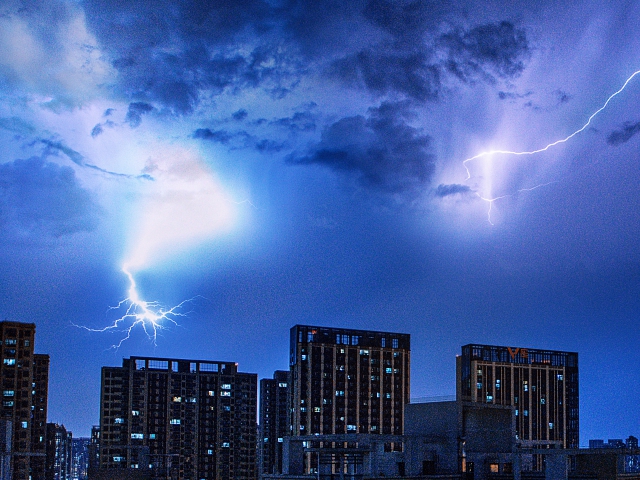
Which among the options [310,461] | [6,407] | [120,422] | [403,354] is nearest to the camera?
[6,407]

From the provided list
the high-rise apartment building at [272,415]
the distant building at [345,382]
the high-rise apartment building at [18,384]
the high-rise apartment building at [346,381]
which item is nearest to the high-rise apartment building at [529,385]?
the distant building at [345,382]

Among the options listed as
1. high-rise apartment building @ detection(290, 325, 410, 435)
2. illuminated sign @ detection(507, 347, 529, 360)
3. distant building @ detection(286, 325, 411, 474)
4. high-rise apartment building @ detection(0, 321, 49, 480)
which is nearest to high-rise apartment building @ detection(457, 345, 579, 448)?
illuminated sign @ detection(507, 347, 529, 360)

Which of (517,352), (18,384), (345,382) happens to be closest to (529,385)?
(517,352)

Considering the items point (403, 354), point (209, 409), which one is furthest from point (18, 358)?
point (403, 354)

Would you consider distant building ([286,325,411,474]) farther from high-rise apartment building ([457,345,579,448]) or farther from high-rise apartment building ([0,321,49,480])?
high-rise apartment building ([0,321,49,480])

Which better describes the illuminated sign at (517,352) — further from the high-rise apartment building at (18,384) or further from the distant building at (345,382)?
the high-rise apartment building at (18,384)

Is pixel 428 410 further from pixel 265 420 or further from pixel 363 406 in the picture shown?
pixel 265 420

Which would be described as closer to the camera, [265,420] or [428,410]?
[428,410]

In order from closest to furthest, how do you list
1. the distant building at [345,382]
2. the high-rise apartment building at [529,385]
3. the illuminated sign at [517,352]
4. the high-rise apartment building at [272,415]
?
the distant building at [345,382] < the high-rise apartment building at [529,385] < the illuminated sign at [517,352] < the high-rise apartment building at [272,415]

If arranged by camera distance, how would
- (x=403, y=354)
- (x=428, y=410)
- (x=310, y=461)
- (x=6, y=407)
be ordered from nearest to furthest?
(x=428, y=410) → (x=6, y=407) → (x=310, y=461) → (x=403, y=354)
